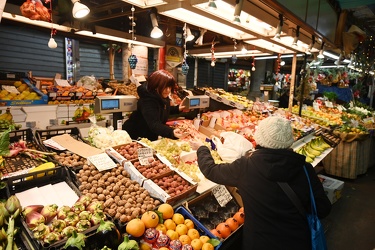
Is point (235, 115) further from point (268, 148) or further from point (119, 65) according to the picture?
point (119, 65)

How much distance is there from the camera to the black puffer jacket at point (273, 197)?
1.77 m

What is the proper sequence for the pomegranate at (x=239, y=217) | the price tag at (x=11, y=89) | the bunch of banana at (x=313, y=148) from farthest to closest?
1. the price tag at (x=11, y=89)
2. the bunch of banana at (x=313, y=148)
3. the pomegranate at (x=239, y=217)

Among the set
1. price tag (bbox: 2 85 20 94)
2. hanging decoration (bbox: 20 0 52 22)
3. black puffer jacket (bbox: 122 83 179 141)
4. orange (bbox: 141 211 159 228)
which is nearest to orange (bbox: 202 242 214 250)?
orange (bbox: 141 211 159 228)

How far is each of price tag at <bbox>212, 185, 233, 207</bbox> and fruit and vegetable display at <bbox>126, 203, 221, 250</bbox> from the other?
422 millimetres

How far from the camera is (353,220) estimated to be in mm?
4480

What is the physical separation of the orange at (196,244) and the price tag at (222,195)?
0.57 meters

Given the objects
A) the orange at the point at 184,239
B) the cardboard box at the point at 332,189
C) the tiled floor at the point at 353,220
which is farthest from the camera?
the cardboard box at the point at 332,189

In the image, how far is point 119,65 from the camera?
9.92 meters

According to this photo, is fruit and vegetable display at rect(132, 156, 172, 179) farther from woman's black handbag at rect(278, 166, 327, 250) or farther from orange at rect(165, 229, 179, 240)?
woman's black handbag at rect(278, 166, 327, 250)

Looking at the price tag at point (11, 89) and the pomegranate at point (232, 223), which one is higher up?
the price tag at point (11, 89)

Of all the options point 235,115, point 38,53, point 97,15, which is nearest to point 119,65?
point 38,53

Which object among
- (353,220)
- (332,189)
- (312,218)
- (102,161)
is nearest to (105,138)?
(102,161)

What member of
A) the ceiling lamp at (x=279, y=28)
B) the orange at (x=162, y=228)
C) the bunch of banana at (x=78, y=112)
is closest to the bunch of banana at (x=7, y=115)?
the bunch of banana at (x=78, y=112)

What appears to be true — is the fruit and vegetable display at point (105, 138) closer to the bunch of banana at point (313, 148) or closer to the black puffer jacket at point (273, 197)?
the black puffer jacket at point (273, 197)
